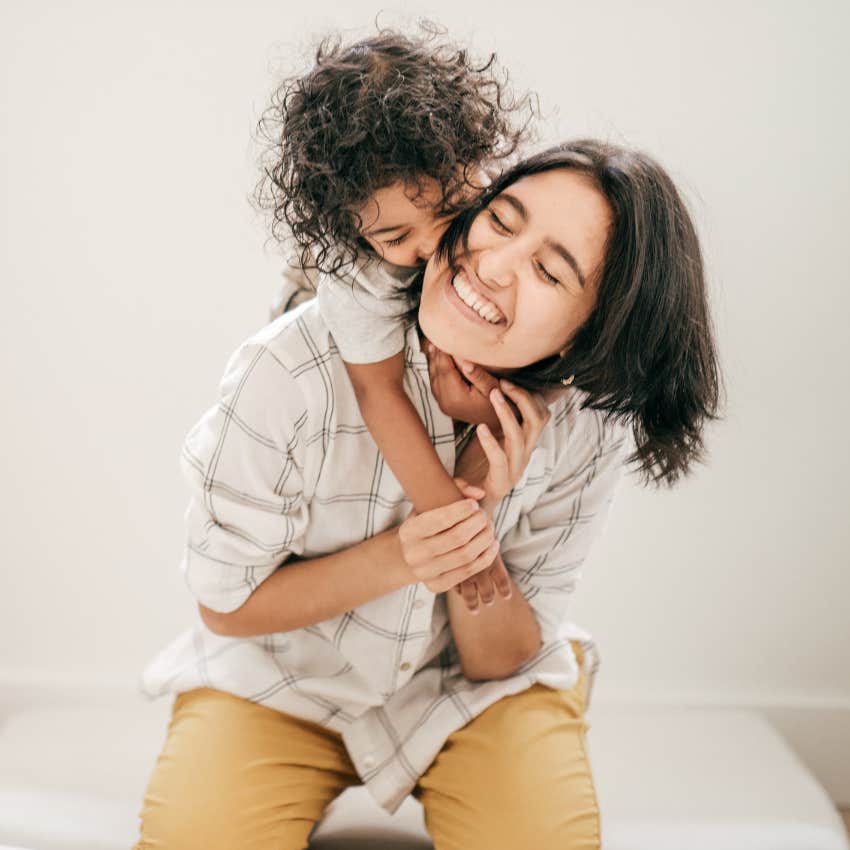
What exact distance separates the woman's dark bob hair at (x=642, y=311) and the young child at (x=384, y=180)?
0.16 feet

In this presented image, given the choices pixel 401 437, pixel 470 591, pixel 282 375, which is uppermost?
pixel 282 375

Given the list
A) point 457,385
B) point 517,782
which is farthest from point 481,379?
point 517,782

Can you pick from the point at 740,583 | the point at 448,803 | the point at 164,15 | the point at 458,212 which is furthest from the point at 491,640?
the point at 164,15

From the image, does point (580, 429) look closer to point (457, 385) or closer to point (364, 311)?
point (457, 385)

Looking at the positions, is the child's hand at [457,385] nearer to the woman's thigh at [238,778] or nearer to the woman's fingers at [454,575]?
the woman's fingers at [454,575]

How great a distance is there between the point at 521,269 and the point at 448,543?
1.08 feet

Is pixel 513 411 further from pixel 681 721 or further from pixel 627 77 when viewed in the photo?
pixel 681 721

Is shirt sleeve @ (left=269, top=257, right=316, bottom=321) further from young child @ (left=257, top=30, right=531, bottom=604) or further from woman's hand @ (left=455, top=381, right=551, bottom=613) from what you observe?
woman's hand @ (left=455, top=381, right=551, bottom=613)

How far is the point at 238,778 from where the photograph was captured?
132cm

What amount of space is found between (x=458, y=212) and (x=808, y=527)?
3.70 feet

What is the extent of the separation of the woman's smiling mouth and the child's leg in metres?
0.13

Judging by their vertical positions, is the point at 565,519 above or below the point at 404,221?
below

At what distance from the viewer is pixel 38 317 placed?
74.7 inches

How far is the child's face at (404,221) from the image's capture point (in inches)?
45.4
